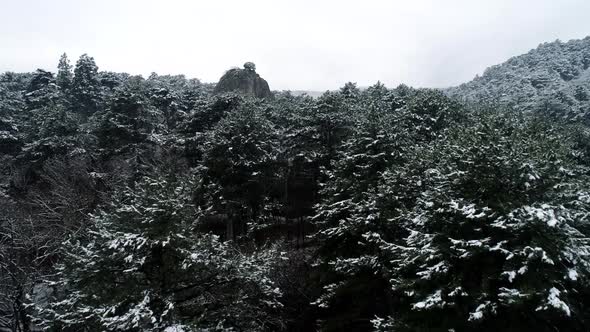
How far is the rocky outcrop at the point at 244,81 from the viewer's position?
49109 millimetres

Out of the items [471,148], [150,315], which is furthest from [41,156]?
[471,148]

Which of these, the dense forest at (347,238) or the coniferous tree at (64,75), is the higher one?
the coniferous tree at (64,75)

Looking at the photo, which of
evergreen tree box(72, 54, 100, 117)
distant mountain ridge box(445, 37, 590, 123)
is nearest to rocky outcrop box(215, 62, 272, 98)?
evergreen tree box(72, 54, 100, 117)

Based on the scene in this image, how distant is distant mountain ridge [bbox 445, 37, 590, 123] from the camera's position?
34.8 meters

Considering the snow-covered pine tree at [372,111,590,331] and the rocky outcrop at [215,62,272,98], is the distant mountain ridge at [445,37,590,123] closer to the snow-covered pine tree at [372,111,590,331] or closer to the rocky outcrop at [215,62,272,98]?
the rocky outcrop at [215,62,272,98]

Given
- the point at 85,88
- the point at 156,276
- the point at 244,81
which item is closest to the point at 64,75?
the point at 85,88

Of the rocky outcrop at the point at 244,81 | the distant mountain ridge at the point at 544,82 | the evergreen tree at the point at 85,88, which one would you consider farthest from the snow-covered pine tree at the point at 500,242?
the evergreen tree at the point at 85,88

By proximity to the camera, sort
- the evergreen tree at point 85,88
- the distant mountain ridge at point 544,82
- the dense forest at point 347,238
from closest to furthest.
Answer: the dense forest at point 347,238, the distant mountain ridge at point 544,82, the evergreen tree at point 85,88

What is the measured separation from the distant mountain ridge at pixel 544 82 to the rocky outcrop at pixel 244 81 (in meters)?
25.3

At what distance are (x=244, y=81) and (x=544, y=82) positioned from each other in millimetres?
44042

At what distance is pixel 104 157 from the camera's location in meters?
27.3

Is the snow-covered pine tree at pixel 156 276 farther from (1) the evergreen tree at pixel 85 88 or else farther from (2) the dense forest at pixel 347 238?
(1) the evergreen tree at pixel 85 88

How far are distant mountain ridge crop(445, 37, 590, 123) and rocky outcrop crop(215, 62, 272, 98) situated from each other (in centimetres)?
2530

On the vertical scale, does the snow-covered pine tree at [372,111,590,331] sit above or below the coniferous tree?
below
